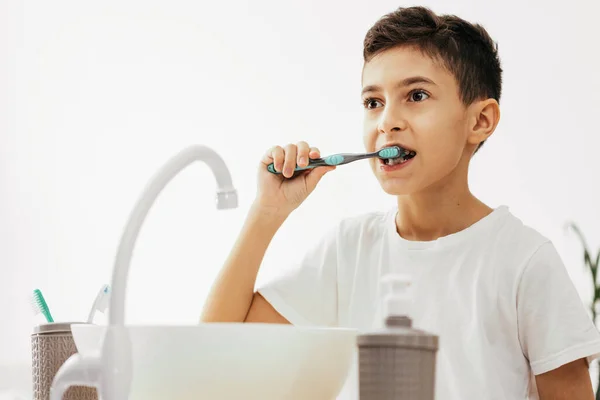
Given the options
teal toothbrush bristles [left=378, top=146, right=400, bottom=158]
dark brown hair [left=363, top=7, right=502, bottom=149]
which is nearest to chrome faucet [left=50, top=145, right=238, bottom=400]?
teal toothbrush bristles [left=378, top=146, right=400, bottom=158]

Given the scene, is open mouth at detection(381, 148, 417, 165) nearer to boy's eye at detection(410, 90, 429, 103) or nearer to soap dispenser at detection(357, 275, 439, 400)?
boy's eye at detection(410, 90, 429, 103)

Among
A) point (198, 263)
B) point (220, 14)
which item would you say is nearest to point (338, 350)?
point (198, 263)

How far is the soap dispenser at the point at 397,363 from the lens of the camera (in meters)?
0.50

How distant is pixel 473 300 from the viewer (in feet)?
3.14

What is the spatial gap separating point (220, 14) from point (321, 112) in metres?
0.53

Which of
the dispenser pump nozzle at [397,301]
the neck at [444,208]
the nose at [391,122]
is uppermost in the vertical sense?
the nose at [391,122]

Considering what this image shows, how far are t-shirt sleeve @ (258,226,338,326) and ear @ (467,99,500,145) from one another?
0.24 meters

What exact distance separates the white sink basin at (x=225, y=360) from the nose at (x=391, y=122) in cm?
41

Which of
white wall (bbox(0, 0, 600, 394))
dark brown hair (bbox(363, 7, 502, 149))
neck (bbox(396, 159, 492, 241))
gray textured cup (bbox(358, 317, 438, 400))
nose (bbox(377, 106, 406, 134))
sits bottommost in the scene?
gray textured cup (bbox(358, 317, 438, 400))

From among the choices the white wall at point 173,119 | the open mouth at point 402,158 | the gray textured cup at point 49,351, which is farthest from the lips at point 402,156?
the white wall at point 173,119

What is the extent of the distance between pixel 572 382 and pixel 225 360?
1.68 ft

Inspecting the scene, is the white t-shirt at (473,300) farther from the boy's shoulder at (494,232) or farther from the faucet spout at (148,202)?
the faucet spout at (148,202)

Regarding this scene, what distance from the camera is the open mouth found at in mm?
955

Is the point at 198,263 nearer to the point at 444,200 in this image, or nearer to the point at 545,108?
the point at 545,108
